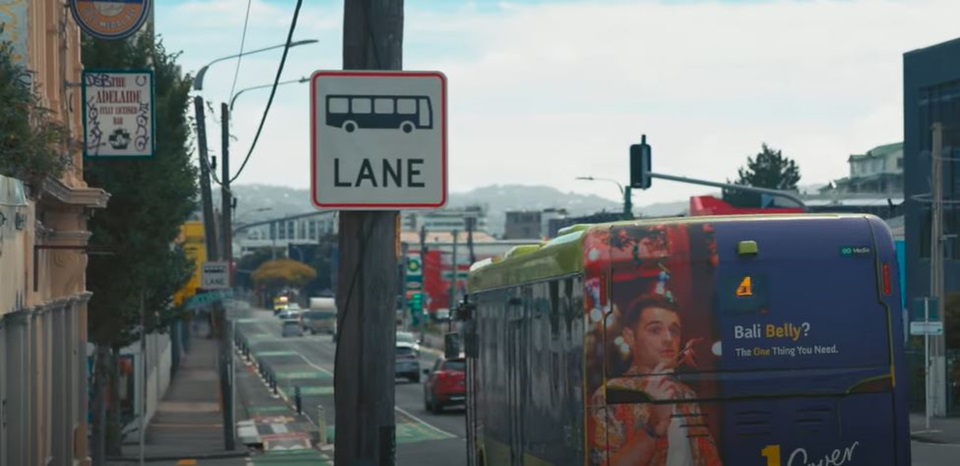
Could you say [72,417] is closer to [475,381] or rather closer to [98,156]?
[98,156]

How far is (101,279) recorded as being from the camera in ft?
109

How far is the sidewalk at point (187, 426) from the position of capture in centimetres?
3638

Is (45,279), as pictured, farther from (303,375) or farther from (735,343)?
(303,375)

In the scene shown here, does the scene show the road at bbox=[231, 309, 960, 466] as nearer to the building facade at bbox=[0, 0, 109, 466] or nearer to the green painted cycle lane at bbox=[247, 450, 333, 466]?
the green painted cycle lane at bbox=[247, 450, 333, 466]

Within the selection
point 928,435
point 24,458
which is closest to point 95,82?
point 24,458

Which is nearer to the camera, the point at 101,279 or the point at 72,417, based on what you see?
the point at 72,417

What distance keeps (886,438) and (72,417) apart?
745 inches

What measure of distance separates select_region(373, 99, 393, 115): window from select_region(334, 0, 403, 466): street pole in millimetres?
268

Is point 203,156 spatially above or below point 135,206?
above

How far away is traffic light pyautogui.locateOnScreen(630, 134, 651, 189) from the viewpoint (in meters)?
36.4

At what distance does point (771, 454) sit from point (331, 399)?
4688 cm

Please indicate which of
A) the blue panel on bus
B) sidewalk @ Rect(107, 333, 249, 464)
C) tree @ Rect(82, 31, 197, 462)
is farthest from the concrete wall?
the blue panel on bus

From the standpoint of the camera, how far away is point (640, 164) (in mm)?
36500

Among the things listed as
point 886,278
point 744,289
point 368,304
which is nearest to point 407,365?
point 886,278
